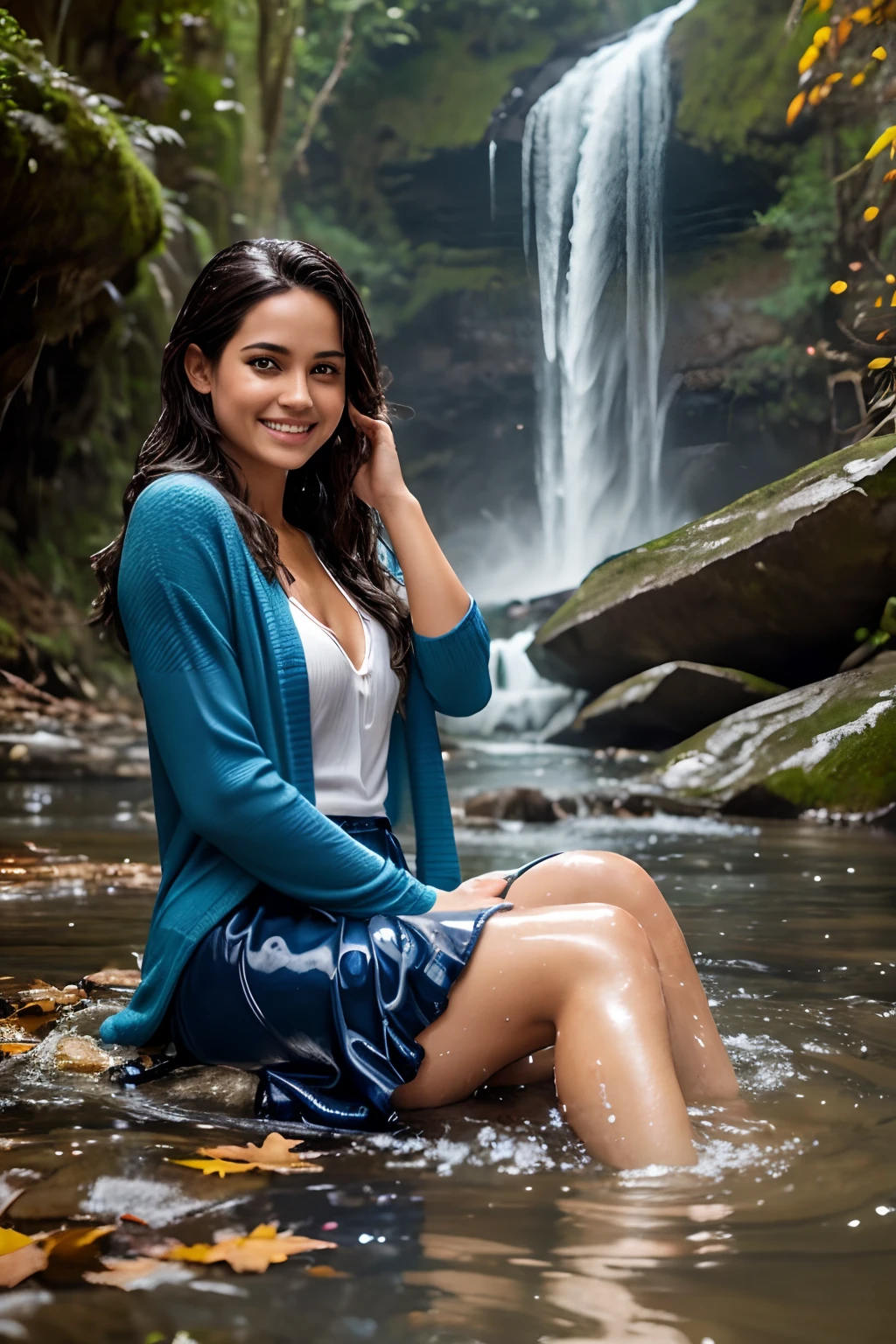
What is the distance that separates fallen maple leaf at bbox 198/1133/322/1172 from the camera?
156cm

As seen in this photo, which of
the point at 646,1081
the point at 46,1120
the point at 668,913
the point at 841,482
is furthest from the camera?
the point at 841,482

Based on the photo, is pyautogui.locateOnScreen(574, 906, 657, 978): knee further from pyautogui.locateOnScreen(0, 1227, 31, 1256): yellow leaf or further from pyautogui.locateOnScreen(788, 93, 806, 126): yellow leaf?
pyautogui.locateOnScreen(788, 93, 806, 126): yellow leaf

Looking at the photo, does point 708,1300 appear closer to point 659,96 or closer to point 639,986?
point 639,986

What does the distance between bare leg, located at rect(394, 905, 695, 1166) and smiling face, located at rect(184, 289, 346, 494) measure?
2.43 ft

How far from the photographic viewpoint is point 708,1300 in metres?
1.22

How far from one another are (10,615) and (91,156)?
9.53 ft

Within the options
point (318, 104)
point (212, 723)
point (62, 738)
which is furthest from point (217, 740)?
point (318, 104)

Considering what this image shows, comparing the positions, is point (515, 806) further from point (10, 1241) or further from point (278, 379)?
point (10, 1241)

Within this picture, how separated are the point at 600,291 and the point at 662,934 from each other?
514 centimetres

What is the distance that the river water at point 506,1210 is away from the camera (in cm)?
118

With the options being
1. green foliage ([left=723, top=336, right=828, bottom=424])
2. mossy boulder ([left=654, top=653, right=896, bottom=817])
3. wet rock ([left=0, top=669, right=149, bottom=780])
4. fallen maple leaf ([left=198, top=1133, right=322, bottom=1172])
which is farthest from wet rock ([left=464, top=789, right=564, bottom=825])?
fallen maple leaf ([left=198, top=1133, right=322, bottom=1172])

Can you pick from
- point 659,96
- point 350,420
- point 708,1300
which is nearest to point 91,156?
point 659,96

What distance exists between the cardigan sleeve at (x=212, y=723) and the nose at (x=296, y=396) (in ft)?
0.63

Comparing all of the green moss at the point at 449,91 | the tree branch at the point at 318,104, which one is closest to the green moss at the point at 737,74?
the green moss at the point at 449,91
